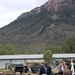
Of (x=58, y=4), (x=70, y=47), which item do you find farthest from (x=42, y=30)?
(x=70, y=47)

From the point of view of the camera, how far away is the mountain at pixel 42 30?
121625 millimetres

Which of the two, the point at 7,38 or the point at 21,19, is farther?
the point at 21,19

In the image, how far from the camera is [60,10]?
169250 mm

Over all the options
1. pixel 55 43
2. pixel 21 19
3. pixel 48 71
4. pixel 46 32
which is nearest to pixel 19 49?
pixel 55 43

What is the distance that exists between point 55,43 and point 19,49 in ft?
44.0

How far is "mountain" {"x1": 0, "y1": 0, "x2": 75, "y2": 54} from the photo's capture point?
122 m

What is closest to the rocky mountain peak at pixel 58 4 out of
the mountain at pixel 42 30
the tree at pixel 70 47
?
the mountain at pixel 42 30

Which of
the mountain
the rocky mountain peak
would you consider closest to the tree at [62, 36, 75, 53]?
the mountain

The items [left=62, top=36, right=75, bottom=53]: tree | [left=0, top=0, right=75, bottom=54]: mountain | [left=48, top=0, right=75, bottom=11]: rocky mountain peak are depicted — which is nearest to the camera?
[left=62, top=36, right=75, bottom=53]: tree

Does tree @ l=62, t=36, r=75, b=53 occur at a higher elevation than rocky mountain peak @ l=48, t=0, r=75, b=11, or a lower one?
lower

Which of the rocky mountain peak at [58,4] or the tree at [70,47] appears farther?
the rocky mountain peak at [58,4]

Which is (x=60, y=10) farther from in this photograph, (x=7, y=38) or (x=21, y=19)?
(x=7, y=38)

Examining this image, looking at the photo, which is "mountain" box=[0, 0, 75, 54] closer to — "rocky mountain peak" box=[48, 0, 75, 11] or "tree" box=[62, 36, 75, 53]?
"rocky mountain peak" box=[48, 0, 75, 11]

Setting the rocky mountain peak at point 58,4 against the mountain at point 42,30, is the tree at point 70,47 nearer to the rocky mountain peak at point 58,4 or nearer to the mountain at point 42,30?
the mountain at point 42,30
